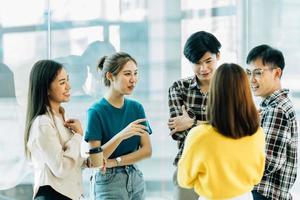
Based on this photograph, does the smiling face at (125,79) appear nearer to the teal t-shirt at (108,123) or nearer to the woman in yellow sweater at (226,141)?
the teal t-shirt at (108,123)

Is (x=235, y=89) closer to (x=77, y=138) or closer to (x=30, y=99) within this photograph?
(x=77, y=138)

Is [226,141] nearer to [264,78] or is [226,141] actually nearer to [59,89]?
[264,78]

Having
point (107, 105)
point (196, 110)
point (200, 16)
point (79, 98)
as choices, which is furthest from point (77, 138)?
point (200, 16)

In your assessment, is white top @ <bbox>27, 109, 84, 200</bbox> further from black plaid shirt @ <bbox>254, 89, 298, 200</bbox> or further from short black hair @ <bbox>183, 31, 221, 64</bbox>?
black plaid shirt @ <bbox>254, 89, 298, 200</bbox>

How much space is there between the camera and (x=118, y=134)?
214cm

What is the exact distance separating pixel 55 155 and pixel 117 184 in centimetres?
34

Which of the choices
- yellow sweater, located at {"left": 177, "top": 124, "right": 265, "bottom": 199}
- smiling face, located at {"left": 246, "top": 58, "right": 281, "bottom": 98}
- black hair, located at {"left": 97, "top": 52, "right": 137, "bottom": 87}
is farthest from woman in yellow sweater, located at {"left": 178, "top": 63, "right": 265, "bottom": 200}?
black hair, located at {"left": 97, "top": 52, "right": 137, "bottom": 87}

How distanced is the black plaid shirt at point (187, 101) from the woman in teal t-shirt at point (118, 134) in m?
0.15

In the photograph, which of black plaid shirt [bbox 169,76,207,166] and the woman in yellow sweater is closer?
the woman in yellow sweater

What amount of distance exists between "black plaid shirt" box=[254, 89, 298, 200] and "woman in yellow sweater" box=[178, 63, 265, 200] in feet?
0.72

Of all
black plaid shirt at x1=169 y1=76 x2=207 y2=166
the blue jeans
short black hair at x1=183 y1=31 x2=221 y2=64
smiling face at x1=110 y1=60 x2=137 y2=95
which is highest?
short black hair at x1=183 y1=31 x2=221 y2=64

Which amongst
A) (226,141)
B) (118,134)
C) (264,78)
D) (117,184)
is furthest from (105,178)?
(264,78)

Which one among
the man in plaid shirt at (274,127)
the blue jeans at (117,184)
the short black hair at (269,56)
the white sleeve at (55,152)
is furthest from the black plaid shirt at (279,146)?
the white sleeve at (55,152)

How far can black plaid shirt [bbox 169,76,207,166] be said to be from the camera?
7.41 ft
